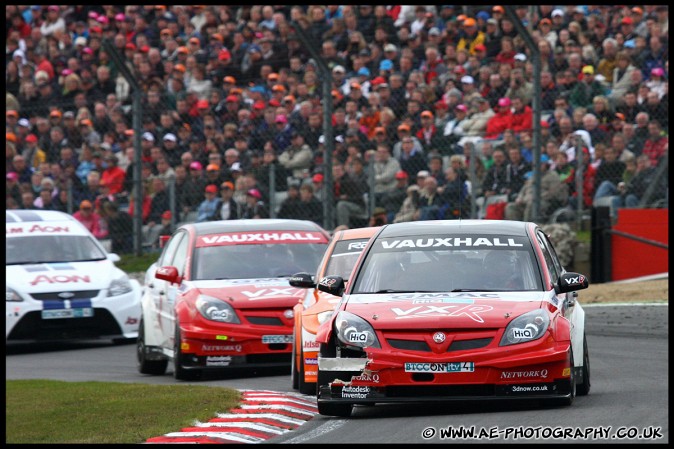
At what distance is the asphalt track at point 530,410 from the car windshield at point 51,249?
2953 millimetres

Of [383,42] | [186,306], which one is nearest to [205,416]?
[186,306]

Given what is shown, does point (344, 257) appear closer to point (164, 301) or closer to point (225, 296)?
point (225, 296)

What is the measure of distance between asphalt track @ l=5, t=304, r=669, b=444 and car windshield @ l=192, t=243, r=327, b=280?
961 millimetres

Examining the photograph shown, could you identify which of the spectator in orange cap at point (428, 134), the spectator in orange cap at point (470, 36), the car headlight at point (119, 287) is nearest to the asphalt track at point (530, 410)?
the car headlight at point (119, 287)

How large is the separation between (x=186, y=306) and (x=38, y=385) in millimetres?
1493

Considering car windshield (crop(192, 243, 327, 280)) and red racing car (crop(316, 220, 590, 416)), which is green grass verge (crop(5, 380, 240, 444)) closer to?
red racing car (crop(316, 220, 590, 416))

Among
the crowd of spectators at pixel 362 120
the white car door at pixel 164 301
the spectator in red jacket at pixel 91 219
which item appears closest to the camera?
the white car door at pixel 164 301

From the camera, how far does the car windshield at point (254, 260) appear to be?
44.4 feet

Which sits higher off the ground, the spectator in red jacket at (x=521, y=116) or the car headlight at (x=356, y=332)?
the spectator in red jacket at (x=521, y=116)

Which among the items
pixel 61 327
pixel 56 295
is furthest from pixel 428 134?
pixel 61 327

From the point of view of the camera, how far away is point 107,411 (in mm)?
9641

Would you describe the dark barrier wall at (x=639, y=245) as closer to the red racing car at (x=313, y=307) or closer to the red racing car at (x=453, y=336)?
the red racing car at (x=313, y=307)

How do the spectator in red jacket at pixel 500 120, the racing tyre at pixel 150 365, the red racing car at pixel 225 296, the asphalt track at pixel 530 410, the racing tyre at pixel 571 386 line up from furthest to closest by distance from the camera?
1. the spectator in red jacket at pixel 500 120
2. the racing tyre at pixel 150 365
3. the red racing car at pixel 225 296
4. the racing tyre at pixel 571 386
5. the asphalt track at pixel 530 410

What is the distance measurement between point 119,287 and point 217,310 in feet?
14.6
